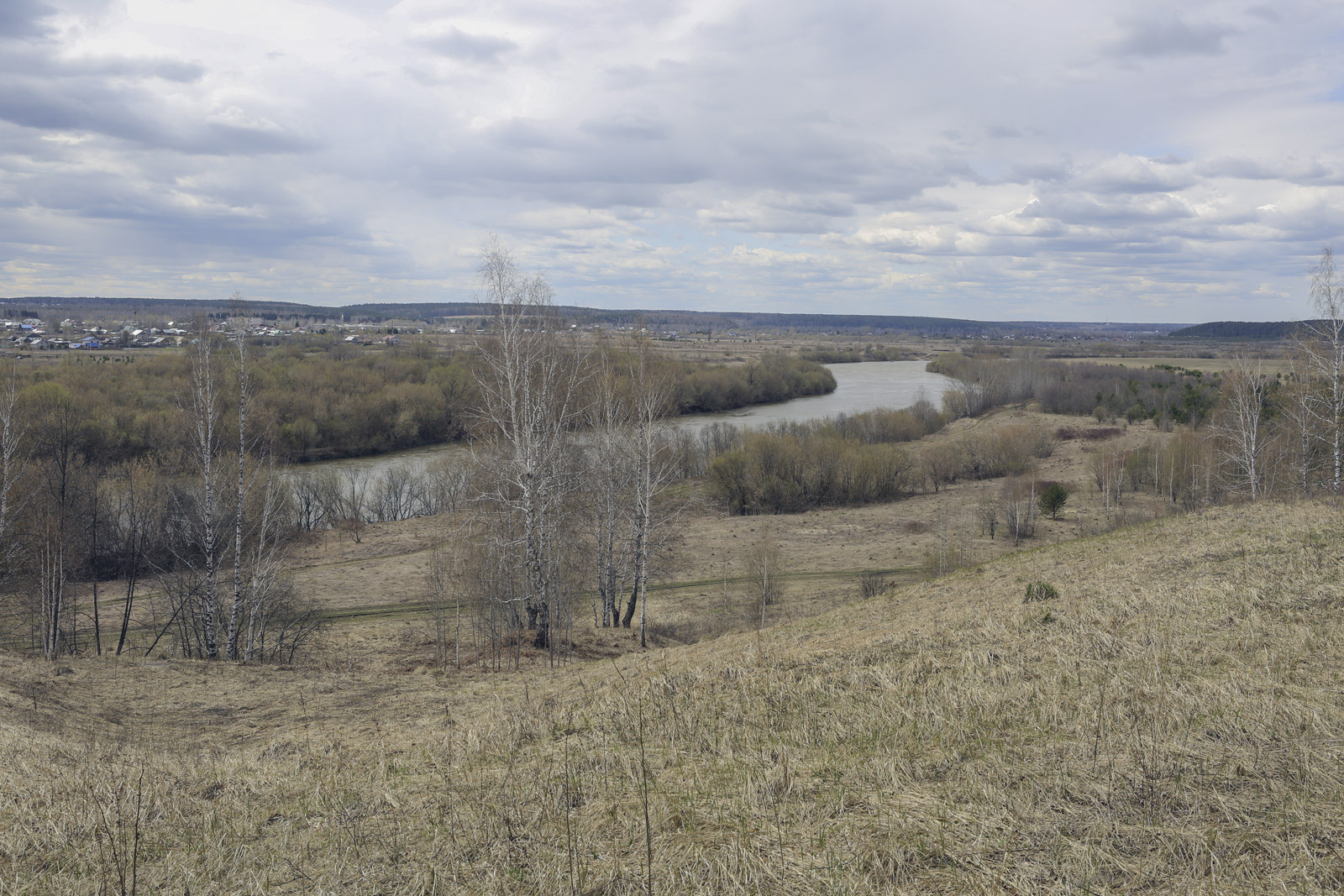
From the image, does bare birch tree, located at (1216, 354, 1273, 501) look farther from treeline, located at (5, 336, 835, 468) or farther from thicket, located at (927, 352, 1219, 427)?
thicket, located at (927, 352, 1219, 427)

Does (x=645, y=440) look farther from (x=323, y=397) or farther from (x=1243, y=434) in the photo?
(x=323, y=397)


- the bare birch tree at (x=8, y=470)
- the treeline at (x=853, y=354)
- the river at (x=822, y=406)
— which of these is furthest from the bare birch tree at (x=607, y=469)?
the treeline at (x=853, y=354)

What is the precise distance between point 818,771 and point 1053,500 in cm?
4484

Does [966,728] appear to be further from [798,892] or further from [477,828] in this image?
[477,828]

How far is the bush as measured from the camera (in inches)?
391

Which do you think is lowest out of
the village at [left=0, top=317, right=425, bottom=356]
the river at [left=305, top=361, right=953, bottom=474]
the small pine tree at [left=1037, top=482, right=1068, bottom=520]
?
the small pine tree at [left=1037, top=482, right=1068, bottom=520]

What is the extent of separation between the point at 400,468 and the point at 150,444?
15.5 meters

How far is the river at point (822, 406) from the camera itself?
61062 mm

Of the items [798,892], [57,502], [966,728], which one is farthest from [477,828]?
[57,502]

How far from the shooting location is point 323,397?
206 ft

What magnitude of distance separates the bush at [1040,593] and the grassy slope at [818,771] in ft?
1.18

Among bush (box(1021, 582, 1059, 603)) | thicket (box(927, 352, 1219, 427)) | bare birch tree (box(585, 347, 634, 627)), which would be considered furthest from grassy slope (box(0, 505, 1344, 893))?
thicket (box(927, 352, 1219, 427))

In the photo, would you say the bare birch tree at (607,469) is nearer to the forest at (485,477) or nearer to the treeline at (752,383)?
the forest at (485,477)

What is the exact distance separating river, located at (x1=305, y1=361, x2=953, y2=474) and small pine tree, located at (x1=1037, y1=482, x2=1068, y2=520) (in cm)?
2336
